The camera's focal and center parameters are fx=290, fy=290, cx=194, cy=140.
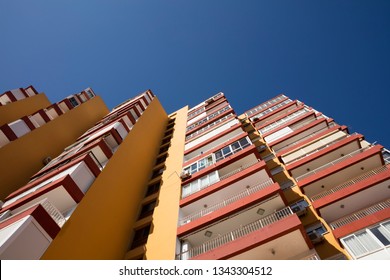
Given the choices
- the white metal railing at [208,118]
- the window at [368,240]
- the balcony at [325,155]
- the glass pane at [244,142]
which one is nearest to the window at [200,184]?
the glass pane at [244,142]

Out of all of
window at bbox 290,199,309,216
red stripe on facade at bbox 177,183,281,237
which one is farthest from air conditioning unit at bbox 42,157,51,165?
window at bbox 290,199,309,216

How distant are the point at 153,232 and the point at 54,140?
15277mm

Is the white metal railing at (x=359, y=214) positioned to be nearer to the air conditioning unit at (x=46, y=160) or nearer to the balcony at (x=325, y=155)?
the balcony at (x=325, y=155)

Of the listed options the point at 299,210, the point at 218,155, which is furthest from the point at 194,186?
the point at 299,210

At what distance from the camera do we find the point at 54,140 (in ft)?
87.7

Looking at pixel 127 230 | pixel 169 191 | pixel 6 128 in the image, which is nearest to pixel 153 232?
pixel 127 230

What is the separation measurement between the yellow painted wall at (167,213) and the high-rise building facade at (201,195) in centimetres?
9

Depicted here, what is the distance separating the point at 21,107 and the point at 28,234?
23.9 metres

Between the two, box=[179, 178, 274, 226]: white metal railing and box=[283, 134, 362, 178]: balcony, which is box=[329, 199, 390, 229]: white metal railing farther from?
box=[283, 134, 362, 178]: balcony

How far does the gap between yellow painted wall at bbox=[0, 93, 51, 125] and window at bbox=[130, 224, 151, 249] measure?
56.5ft

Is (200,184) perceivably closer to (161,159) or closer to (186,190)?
(186,190)

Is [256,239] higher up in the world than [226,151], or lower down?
lower down

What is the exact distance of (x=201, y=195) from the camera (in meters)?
17.4
